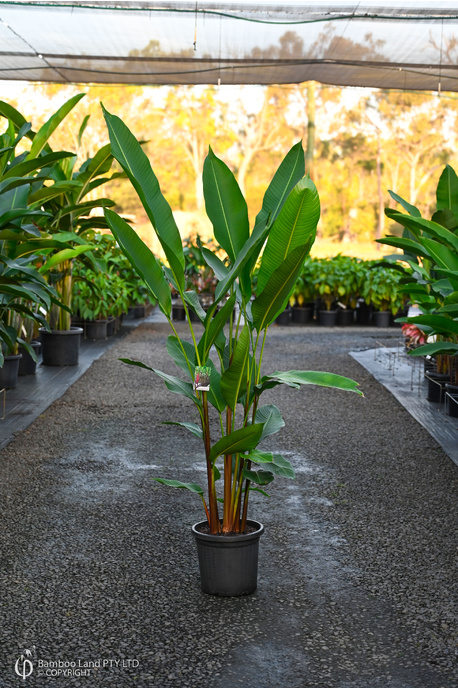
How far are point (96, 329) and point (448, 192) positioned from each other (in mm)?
4574

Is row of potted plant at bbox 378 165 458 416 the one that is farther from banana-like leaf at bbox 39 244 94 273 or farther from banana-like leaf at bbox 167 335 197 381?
banana-like leaf at bbox 39 244 94 273

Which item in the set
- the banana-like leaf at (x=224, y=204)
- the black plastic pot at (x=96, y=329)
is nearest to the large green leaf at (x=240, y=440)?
the banana-like leaf at (x=224, y=204)

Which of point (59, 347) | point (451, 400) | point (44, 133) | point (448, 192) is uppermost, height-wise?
point (44, 133)

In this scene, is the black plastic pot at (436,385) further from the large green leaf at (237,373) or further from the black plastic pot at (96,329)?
the black plastic pot at (96,329)

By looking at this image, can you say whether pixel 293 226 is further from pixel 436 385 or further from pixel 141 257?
pixel 436 385

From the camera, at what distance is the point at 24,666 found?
170 centimetres

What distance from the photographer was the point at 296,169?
81.0 inches

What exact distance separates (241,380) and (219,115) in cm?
2086

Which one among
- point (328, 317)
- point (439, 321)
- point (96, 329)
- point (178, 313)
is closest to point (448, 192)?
point (439, 321)

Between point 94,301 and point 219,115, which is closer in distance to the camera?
point 94,301

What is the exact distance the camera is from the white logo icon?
1.67 m

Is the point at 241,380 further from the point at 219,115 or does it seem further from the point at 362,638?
the point at 219,115

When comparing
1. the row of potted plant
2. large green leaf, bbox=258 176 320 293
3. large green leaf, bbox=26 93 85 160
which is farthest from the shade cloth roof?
large green leaf, bbox=258 176 320 293

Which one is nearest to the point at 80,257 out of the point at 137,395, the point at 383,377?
the point at 137,395
